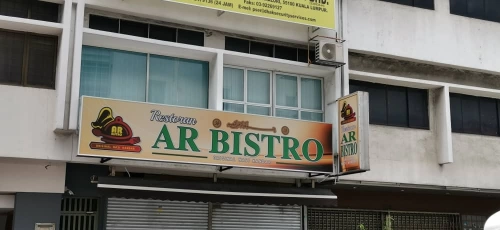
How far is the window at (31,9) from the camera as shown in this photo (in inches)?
531

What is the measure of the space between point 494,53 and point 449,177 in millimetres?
4104

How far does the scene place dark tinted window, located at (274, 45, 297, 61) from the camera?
16314 mm

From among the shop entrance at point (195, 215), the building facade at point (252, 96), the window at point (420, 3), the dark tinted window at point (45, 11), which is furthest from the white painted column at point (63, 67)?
the window at point (420, 3)

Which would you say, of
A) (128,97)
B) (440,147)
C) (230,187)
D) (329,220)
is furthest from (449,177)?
(128,97)

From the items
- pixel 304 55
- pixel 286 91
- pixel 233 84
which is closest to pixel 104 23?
pixel 233 84

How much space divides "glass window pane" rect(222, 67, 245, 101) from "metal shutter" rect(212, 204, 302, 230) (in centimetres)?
265

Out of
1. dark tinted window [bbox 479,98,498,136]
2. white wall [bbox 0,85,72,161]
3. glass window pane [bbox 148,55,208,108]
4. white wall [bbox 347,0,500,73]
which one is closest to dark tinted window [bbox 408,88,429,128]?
white wall [bbox 347,0,500,73]

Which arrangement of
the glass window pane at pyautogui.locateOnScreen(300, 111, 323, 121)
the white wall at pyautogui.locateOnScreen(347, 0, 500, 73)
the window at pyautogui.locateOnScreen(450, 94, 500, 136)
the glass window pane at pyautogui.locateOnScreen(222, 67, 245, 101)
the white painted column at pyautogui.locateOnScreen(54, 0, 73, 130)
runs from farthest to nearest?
1. the window at pyautogui.locateOnScreen(450, 94, 500, 136)
2. the white wall at pyautogui.locateOnScreen(347, 0, 500, 73)
3. the glass window pane at pyautogui.locateOnScreen(300, 111, 323, 121)
4. the glass window pane at pyautogui.locateOnScreen(222, 67, 245, 101)
5. the white painted column at pyautogui.locateOnScreen(54, 0, 73, 130)

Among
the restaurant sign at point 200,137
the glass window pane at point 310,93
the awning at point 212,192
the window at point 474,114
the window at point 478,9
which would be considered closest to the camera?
the restaurant sign at point 200,137

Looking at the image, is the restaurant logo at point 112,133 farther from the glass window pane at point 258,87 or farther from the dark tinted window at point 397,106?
the dark tinted window at point 397,106

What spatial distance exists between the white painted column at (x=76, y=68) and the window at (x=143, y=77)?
2.18 ft

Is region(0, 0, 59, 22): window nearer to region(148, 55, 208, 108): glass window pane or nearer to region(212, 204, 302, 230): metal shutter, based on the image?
region(148, 55, 208, 108): glass window pane

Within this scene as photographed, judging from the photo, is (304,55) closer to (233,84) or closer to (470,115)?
(233,84)

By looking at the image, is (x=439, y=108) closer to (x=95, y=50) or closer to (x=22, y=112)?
(x=95, y=50)
